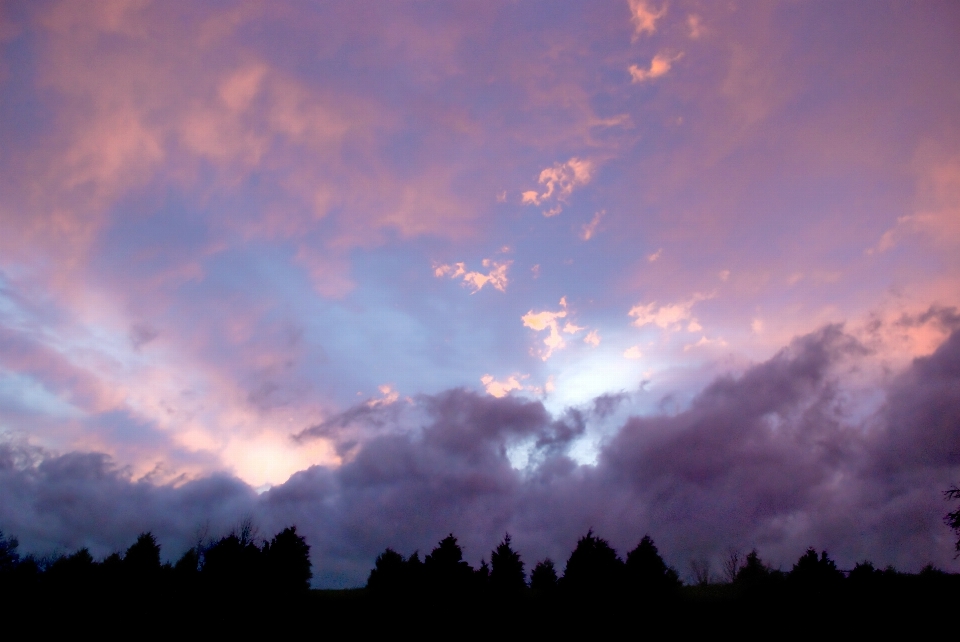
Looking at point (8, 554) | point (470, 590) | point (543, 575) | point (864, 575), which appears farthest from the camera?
point (8, 554)

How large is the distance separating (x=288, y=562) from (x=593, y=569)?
102 ft

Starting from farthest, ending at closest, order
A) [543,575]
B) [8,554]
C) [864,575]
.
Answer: [8,554]
[543,575]
[864,575]

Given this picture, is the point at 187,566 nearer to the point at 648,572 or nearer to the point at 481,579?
the point at 481,579

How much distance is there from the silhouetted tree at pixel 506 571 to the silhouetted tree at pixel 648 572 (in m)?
10.6

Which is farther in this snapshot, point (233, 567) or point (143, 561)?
point (143, 561)

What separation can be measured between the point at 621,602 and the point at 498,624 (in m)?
→ 11.0

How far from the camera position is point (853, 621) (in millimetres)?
36031

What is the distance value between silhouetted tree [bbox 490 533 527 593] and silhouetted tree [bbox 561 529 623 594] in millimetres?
5314

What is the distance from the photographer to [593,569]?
142 ft

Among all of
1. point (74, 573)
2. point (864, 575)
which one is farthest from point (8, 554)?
point (864, 575)

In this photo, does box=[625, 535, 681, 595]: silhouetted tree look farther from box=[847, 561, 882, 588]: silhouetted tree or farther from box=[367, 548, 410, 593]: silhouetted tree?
box=[367, 548, 410, 593]: silhouetted tree

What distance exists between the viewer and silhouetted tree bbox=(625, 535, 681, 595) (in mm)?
42281

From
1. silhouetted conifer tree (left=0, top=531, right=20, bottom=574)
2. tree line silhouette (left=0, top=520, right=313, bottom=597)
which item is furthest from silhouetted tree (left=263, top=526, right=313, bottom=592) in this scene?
silhouetted conifer tree (left=0, top=531, right=20, bottom=574)

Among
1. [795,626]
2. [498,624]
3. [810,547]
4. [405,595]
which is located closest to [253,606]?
[405,595]
